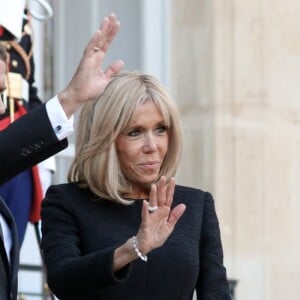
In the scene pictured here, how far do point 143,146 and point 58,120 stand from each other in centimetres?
44

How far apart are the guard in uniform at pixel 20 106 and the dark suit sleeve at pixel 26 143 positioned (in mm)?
1701

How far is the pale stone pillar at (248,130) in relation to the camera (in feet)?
28.3

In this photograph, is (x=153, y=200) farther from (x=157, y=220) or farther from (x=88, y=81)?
(x=88, y=81)

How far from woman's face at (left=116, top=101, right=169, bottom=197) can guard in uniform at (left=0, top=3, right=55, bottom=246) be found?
140cm

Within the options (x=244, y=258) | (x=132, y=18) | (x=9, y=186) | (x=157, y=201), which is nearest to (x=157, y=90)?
(x=157, y=201)

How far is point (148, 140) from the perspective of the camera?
4.88 metres

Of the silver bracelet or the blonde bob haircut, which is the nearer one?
the silver bracelet

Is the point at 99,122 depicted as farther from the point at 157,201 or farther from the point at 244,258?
the point at 244,258

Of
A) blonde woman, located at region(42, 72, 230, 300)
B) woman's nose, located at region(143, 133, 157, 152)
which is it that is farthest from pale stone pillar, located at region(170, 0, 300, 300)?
woman's nose, located at region(143, 133, 157, 152)

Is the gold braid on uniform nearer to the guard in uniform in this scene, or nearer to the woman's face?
the guard in uniform

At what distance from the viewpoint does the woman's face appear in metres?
4.88

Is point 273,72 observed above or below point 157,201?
below

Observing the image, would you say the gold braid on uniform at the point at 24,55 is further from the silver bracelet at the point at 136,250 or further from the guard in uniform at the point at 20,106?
the silver bracelet at the point at 136,250

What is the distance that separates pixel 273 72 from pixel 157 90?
389 cm
